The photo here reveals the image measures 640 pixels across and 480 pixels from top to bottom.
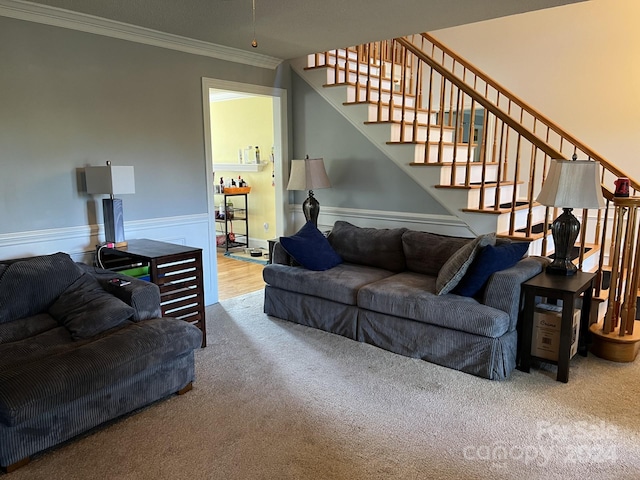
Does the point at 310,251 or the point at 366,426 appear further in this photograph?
the point at 310,251

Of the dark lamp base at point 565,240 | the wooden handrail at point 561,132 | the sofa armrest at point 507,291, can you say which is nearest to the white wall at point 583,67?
the wooden handrail at point 561,132

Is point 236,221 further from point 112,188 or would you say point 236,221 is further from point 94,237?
point 112,188

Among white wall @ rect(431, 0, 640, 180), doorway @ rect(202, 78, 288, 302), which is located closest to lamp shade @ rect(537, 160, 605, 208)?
white wall @ rect(431, 0, 640, 180)

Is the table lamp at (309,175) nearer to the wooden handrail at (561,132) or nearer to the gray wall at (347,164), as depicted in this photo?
the gray wall at (347,164)

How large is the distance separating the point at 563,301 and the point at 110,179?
3126 mm

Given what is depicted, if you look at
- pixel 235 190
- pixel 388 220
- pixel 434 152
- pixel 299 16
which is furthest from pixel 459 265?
pixel 235 190

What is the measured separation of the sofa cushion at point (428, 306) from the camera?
290 centimetres

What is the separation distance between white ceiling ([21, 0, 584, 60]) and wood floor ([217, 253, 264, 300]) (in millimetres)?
2523

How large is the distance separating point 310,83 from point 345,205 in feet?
4.50

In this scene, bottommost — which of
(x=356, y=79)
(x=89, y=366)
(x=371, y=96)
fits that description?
(x=89, y=366)

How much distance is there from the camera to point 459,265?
10.4 feet

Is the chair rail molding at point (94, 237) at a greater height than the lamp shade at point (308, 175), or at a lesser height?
lesser

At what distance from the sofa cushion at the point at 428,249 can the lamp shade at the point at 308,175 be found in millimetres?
1083

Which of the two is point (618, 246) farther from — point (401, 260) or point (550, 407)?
point (401, 260)
